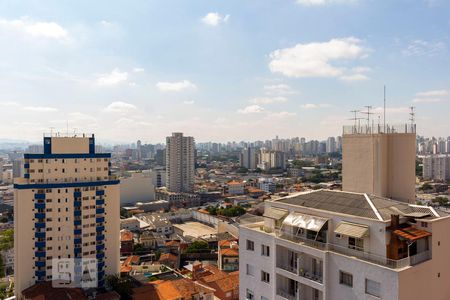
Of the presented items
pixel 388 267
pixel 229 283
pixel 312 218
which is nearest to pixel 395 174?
pixel 312 218

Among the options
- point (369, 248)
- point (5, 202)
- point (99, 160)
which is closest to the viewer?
point (369, 248)

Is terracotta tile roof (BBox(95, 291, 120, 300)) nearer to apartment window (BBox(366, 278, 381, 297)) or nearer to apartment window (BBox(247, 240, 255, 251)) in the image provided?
apartment window (BBox(247, 240, 255, 251))

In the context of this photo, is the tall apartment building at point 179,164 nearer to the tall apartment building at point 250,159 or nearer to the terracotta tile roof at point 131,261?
the terracotta tile roof at point 131,261

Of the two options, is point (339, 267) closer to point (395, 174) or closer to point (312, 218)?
point (312, 218)

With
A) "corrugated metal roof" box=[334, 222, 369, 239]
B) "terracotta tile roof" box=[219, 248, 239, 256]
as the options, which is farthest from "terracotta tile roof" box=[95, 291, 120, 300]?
"corrugated metal roof" box=[334, 222, 369, 239]

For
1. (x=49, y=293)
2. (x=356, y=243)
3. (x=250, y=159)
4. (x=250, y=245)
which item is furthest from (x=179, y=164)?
(x=356, y=243)

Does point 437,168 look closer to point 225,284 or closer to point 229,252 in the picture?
point 229,252
